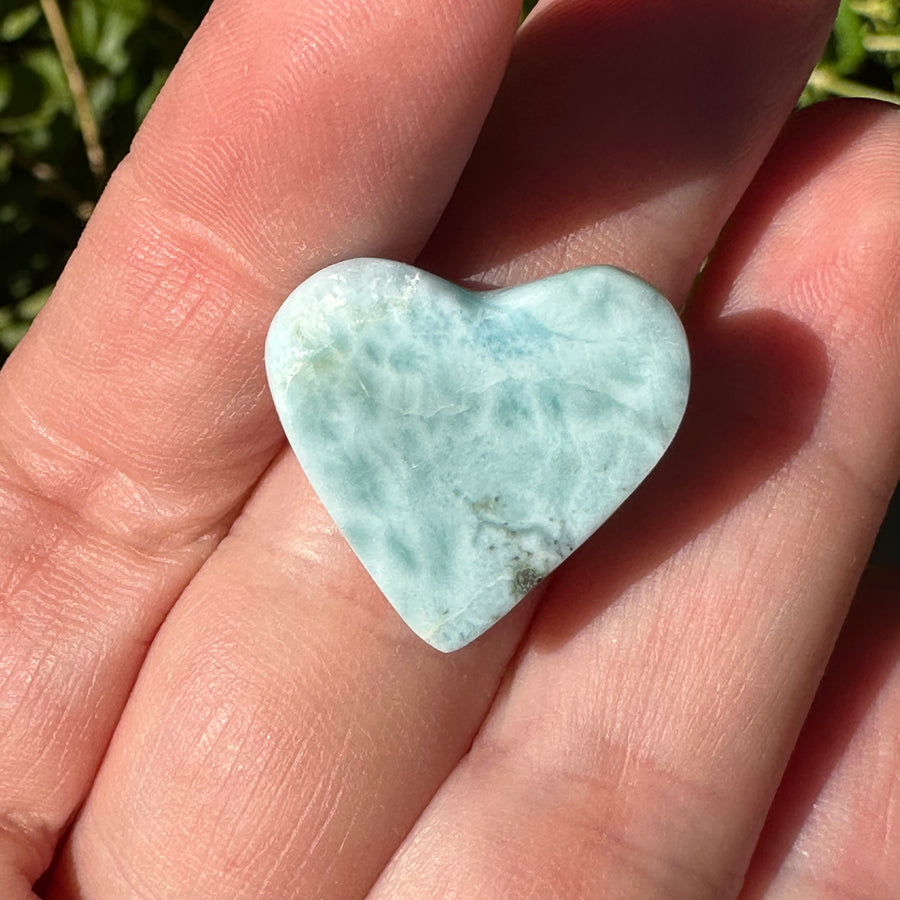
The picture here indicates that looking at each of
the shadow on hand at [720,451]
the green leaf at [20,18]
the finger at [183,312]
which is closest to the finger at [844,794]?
the shadow on hand at [720,451]

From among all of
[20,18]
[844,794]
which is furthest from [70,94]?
[844,794]

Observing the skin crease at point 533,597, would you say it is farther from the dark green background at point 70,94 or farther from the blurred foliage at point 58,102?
the blurred foliage at point 58,102

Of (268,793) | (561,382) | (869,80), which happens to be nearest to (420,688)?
(268,793)

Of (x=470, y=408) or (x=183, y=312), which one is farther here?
(x=183, y=312)

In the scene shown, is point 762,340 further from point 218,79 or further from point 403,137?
point 218,79

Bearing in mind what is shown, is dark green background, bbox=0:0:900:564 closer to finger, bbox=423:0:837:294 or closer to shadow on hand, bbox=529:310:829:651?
finger, bbox=423:0:837:294

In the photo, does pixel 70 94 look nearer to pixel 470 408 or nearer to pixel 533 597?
pixel 470 408
